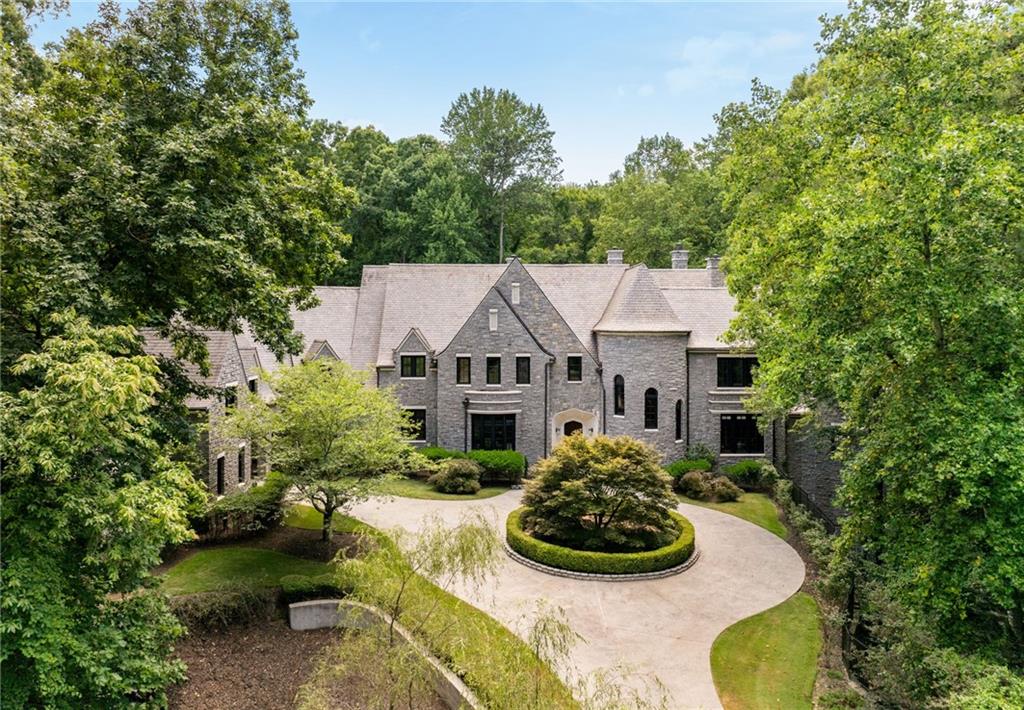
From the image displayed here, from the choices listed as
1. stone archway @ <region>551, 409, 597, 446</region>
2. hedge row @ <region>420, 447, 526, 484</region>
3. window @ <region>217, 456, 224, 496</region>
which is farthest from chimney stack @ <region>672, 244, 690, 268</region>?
window @ <region>217, 456, 224, 496</region>

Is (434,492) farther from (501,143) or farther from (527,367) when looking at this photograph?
(501,143)

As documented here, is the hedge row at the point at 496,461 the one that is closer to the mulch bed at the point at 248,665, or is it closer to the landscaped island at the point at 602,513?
the landscaped island at the point at 602,513

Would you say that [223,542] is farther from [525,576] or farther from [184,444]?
[525,576]

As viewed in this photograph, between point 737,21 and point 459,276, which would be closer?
point 737,21

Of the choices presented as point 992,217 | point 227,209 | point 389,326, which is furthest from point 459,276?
point 992,217

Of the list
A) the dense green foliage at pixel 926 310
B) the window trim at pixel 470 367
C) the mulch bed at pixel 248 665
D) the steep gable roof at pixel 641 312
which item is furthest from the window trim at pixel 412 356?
the dense green foliage at pixel 926 310
